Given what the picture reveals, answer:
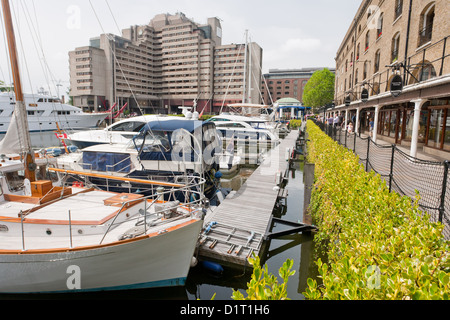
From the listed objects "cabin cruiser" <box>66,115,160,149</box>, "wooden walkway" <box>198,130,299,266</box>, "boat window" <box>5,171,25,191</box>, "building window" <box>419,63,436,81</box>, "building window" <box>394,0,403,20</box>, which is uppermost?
"building window" <box>394,0,403,20</box>

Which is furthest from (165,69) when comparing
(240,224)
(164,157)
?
(240,224)

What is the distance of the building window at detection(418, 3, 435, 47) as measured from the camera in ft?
44.6

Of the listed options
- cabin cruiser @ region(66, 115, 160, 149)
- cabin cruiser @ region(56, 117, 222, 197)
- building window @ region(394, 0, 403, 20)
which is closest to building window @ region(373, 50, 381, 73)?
building window @ region(394, 0, 403, 20)

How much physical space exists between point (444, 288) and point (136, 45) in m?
103

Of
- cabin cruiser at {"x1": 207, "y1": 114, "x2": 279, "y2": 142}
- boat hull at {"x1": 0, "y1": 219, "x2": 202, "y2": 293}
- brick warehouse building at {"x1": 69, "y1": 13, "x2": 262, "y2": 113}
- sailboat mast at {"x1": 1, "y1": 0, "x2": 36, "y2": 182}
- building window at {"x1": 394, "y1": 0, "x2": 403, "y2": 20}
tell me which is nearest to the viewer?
boat hull at {"x1": 0, "y1": 219, "x2": 202, "y2": 293}

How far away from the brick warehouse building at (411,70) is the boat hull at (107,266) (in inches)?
348

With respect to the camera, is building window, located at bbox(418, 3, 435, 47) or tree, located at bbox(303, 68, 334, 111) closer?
building window, located at bbox(418, 3, 435, 47)

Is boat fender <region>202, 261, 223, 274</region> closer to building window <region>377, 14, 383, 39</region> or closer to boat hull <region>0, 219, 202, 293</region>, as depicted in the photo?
boat hull <region>0, 219, 202, 293</region>

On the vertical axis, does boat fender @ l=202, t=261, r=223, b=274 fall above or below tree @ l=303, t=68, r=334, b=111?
below

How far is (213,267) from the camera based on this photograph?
732 cm

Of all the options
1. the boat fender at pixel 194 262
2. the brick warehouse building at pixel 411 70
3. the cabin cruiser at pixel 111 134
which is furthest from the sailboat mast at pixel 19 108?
the brick warehouse building at pixel 411 70

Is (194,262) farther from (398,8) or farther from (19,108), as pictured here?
(398,8)

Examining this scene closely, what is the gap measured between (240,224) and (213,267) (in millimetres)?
1943
